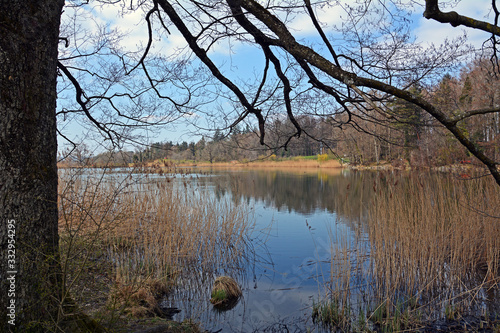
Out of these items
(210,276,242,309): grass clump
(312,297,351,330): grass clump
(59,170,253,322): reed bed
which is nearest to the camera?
(312,297,351,330): grass clump

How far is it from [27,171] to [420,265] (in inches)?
163

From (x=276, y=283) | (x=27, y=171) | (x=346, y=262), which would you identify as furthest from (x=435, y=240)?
(x=27, y=171)

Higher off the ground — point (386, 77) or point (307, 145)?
point (386, 77)

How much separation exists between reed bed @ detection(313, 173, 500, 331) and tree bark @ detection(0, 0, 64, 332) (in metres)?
2.67

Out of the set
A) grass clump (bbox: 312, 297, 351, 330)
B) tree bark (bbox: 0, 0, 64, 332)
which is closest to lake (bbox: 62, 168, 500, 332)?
grass clump (bbox: 312, 297, 351, 330)

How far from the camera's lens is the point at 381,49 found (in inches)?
112

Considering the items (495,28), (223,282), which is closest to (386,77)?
(495,28)

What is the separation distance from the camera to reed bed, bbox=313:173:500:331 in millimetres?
3452

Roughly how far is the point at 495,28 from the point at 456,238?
287 cm

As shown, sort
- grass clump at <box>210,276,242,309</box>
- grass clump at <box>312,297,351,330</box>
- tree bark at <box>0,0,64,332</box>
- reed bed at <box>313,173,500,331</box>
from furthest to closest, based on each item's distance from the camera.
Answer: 1. grass clump at <box>210,276,242,309</box>
2. reed bed at <box>313,173,500,331</box>
3. grass clump at <box>312,297,351,330</box>
4. tree bark at <box>0,0,64,332</box>

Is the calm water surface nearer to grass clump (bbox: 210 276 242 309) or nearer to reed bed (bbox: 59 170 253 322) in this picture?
grass clump (bbox: 210 276 242 309)

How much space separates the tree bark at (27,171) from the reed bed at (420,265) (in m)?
2.67

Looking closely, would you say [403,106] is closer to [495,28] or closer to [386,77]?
[386,77]

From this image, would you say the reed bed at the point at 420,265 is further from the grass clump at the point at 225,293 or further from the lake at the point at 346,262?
the grass clump at the point at 225,293
